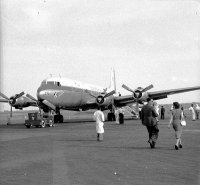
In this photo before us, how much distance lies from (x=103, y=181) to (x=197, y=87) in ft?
102

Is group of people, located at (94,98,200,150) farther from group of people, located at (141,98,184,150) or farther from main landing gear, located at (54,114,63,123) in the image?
main landing gear, located at (54,114,63,123)

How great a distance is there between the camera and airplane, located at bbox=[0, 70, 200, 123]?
34.2 m

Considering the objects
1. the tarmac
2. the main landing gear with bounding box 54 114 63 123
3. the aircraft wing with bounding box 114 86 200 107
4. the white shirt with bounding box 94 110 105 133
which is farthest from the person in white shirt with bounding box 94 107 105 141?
the aircraft wing with bounding box 114 86 200 107

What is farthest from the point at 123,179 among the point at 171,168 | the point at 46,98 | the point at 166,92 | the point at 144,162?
the point at 166,92

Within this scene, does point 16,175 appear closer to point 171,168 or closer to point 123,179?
point 123,179

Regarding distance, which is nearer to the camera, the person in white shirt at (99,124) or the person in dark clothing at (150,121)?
the person in dark clothing at (150,121)

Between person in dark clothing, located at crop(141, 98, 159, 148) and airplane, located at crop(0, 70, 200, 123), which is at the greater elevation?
airplane, located at crop(0, 70, 200, 123)

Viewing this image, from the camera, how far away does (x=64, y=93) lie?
3562 cm

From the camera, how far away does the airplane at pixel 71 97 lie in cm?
3425

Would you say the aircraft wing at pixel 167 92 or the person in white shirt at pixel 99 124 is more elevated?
the aircraft wing at pixel 167 92

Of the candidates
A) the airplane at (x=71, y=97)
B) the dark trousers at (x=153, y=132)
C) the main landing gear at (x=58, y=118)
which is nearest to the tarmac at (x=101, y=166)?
the dark trousers at (x=153, y=132)

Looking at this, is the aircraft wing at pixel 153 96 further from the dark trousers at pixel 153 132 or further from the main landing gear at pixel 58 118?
the dark trousers at pixel 153 132

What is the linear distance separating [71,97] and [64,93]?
1.31 meters

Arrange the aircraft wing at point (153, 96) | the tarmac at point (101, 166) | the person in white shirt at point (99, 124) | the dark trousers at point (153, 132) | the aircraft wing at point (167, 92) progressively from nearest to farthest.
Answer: the tarmac at point (101, 166) → the dark trousers at point (153, 132) → the person in white shirt at point (99, 124) → the aircraft wing at point (167, 92) → the aircraft wing at point (153, 96)
